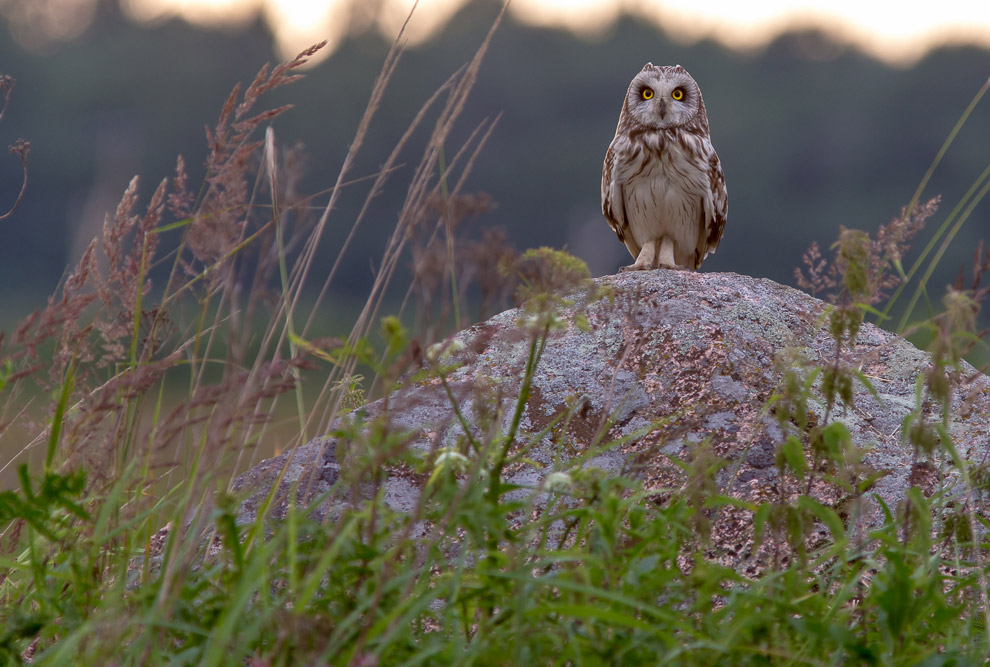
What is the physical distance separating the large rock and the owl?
162cm

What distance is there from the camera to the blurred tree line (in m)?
27.0

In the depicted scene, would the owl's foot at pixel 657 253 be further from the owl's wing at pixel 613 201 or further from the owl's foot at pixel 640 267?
the owl's wing at pixel 613 201

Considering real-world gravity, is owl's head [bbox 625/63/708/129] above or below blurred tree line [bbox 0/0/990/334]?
below

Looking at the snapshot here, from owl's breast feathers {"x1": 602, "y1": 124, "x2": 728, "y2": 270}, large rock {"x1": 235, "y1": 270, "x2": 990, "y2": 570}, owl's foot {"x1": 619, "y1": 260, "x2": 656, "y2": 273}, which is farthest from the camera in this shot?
owl's breast feathers {"x1": 602, "y1": 124, "x2": 728, "y2": 270}

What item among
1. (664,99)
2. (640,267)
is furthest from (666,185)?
(640,267)

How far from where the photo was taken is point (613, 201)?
4473 millimetres

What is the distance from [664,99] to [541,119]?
25921mm

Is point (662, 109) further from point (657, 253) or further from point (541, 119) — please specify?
point (541, 119)

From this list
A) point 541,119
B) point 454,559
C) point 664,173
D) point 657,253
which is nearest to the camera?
point 454,559

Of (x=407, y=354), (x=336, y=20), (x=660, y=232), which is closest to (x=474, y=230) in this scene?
(x=407, y=354)

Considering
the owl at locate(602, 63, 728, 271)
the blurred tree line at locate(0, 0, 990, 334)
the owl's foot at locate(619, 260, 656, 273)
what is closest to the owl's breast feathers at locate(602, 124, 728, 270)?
the owl at locate(602, 63, 728, 271)

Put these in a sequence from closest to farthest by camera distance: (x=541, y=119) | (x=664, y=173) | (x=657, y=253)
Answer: (x=664, y=173)
(x=657, y=253)
(x=541, y=119)

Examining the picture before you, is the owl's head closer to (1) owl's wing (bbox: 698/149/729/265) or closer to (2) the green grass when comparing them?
(1) owl's wing (bbox: 698/149/729/265)

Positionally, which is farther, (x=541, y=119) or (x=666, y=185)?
(x=541, y=119)
